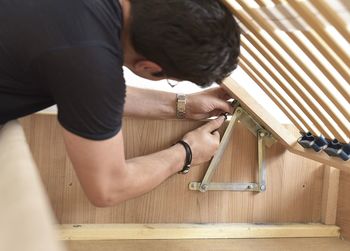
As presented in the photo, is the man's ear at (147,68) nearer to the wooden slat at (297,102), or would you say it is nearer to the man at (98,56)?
the man at (98,56)

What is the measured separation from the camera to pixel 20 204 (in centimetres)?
40

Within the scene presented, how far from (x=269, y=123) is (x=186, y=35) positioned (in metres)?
0.55

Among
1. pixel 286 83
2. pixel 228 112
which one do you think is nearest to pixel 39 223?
pixel 286 83

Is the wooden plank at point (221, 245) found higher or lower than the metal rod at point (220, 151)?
lower

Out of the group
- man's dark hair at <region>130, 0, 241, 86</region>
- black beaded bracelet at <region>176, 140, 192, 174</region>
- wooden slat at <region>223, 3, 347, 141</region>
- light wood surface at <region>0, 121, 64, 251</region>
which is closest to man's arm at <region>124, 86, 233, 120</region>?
black beaded bracelet at <region>176, 140, 192, 174</region>

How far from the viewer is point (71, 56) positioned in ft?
2.55

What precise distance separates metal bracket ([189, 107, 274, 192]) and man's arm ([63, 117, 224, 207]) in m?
0.04

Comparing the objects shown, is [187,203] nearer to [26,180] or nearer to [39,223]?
[26,180]

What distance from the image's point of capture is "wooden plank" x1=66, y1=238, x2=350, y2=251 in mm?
1265

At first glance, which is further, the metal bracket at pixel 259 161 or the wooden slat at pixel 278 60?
the metal bracket at pixel 259 161

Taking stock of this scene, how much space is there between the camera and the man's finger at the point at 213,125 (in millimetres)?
1305

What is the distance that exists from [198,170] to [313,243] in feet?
1.36

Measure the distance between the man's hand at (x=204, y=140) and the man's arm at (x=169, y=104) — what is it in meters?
0.04

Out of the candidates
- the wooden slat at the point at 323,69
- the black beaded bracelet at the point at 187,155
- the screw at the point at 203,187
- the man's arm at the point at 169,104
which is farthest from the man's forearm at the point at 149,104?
the wooden slat at the point at 323,69
